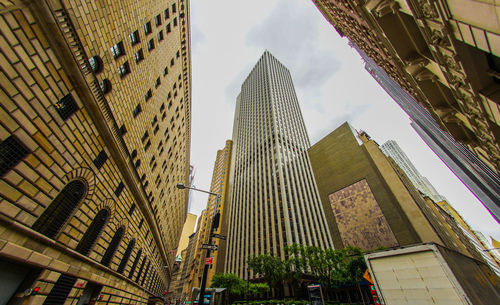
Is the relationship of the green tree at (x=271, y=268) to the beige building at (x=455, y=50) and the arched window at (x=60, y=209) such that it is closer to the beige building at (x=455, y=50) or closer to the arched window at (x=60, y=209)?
the arched window at (x=60, y=209)

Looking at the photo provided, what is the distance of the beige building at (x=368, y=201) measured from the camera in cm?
4122

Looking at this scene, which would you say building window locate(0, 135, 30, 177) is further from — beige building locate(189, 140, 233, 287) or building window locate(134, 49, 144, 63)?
beige building locate(189, 140, 233, 287)

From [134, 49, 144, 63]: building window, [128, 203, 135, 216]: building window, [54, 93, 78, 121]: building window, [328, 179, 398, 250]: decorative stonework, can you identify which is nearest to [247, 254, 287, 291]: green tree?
[328, 179, 398, 250]: decorative stonework

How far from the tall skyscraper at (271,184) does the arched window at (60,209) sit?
4923 cm

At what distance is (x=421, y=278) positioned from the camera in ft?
32.6

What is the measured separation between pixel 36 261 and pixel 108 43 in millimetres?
11328

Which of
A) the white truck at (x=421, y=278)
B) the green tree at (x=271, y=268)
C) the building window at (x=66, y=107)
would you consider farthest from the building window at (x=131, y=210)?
the green tree at (x=271, y=268)

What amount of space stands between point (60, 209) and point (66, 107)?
16.3ft

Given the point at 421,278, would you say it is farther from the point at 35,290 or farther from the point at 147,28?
the point at 147,28

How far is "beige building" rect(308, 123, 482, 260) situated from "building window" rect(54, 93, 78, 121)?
54166 millimetres

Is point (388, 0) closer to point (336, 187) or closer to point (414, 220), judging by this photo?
point (414, 220)

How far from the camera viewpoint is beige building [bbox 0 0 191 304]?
6.73 meters

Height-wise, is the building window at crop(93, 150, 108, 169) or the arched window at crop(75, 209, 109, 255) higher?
the building window at crop(93, 150, 108, 169)

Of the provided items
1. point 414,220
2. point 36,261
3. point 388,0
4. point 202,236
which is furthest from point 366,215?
point 202,236
